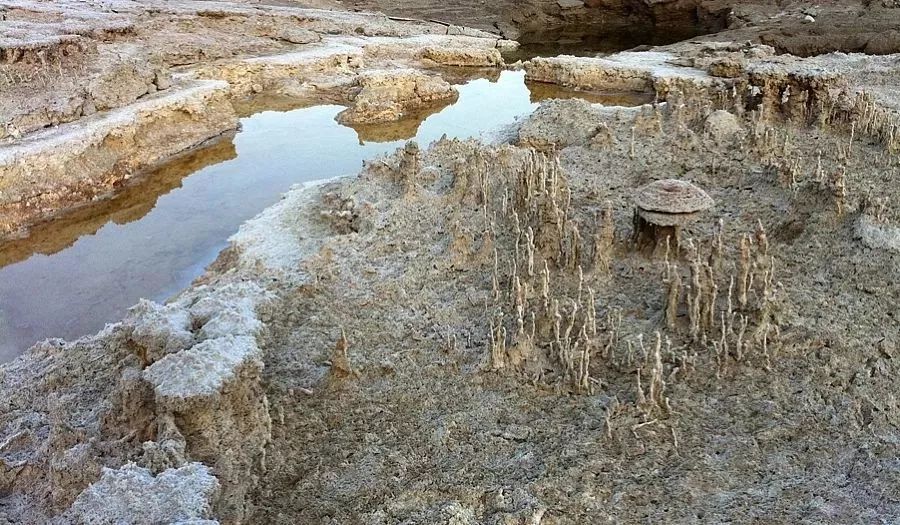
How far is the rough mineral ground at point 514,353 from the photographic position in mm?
3359

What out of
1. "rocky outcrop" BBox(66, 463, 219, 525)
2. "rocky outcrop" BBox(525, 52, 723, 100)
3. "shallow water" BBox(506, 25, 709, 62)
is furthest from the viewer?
"shallow water" BBox(506, 25, 709, 62)

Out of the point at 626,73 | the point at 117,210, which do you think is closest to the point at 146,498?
the point at 117,210

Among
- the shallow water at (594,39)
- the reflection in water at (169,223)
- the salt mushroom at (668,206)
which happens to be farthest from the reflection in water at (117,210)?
the shallow water at (594,39)

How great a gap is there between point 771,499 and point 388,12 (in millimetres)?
17632

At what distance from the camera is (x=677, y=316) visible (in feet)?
14.9

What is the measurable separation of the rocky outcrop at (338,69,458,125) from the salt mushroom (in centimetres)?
648

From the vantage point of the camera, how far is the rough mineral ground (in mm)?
3359

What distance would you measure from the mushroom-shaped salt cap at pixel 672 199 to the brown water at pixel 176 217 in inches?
150

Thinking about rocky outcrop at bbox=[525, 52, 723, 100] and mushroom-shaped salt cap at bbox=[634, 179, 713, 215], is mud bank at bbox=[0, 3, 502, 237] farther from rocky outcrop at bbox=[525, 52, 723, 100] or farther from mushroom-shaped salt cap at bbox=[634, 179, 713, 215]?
mushroom-shaped salt cap at bbox=[634, 179, 713, 215]

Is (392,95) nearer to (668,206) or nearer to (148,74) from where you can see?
(148,74)

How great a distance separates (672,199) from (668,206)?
62 mm

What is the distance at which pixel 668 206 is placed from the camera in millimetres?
4996

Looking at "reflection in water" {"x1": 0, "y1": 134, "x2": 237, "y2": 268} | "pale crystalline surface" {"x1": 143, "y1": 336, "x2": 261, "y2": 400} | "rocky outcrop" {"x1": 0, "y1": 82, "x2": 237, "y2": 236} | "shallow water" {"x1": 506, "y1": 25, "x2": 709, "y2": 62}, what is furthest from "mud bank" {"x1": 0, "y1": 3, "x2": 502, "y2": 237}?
"pale crystalline surface" {"x1": 143, "y1": 336, "x2": 261, "y2": 400}

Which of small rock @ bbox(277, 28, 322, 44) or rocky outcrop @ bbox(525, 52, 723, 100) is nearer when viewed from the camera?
rocky outcrop @ bbox(525, 52, 723, 100)
